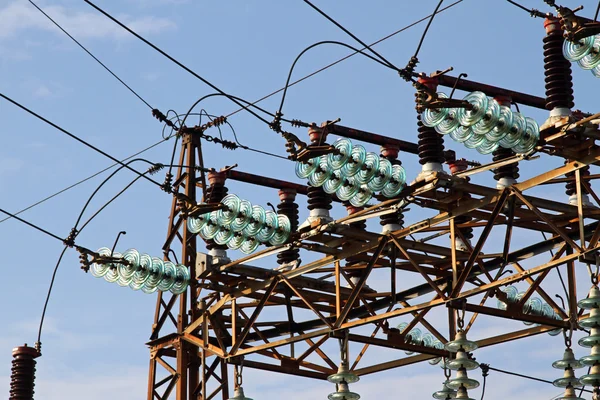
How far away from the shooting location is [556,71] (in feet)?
68.7

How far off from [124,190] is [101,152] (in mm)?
3026

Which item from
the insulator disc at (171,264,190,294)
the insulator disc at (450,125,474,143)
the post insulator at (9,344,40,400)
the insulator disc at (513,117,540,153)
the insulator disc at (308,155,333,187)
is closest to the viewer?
the insulator disc at (450,125,474,143)

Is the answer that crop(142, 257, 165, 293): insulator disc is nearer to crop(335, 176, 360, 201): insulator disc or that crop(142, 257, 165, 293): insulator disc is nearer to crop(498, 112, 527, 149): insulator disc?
crop(335, 176, 360, 201): insulator disc

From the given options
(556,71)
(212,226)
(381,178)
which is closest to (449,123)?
(556,71)

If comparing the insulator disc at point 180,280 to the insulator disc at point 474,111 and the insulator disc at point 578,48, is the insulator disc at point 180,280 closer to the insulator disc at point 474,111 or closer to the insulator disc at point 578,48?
the insulator disc at point 474,111

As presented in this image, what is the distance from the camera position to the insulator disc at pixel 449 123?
1981cm

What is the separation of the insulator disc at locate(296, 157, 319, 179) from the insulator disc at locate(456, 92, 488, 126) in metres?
2.64

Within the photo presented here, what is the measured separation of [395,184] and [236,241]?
122 inches

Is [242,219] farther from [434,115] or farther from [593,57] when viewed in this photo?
[593,57]

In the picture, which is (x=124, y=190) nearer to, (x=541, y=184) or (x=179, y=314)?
(x=179, y=314)

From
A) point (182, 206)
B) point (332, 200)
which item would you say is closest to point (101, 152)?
point (182, 206)

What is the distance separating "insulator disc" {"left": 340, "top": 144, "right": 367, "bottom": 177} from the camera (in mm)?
21578

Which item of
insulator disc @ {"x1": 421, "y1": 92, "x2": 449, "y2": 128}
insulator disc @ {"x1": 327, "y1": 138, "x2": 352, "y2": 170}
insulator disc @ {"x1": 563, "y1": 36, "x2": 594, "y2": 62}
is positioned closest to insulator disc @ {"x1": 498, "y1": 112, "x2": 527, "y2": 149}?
insulator disc @ {"x1": 421, "y1": 92, "x2": 449, "y2": 128}

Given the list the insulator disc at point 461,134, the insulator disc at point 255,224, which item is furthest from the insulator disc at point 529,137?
the insulator disc at point 255,224
